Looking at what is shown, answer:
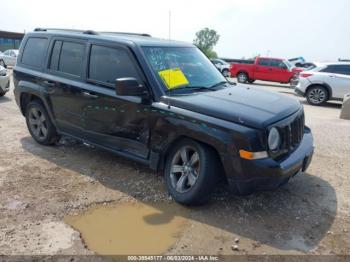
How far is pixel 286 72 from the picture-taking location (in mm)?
21172

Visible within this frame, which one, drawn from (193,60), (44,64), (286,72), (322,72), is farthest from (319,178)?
(286,72)

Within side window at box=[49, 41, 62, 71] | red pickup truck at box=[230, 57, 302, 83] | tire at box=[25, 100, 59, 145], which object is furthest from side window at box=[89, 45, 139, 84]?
red pickup truck at box=[230, 57, 302, 83]

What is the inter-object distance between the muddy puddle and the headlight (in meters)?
1.18

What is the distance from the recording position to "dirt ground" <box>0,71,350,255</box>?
3406mm

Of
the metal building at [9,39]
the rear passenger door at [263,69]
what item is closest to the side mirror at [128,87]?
the rear passenger door at [263,69]

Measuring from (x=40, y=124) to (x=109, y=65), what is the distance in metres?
2.08

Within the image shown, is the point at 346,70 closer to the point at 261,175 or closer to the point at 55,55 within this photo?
the point at 55,55

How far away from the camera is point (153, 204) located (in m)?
4.17

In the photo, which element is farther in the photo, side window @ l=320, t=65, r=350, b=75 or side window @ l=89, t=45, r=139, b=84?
side window @ l=320, t=65, r=350, b=75

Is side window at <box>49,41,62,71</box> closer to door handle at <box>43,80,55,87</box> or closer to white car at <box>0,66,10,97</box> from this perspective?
door handle at <box>43,80,55,87</box>

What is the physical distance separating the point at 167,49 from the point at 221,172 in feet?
6.17

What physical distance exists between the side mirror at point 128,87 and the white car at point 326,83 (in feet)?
33.3

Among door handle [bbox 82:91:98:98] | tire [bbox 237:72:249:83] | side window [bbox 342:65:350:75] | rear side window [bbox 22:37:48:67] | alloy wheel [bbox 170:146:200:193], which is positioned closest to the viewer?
alloy wheel [bbox 170:146:200:193]

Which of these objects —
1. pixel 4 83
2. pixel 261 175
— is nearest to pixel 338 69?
pixel 261 175
